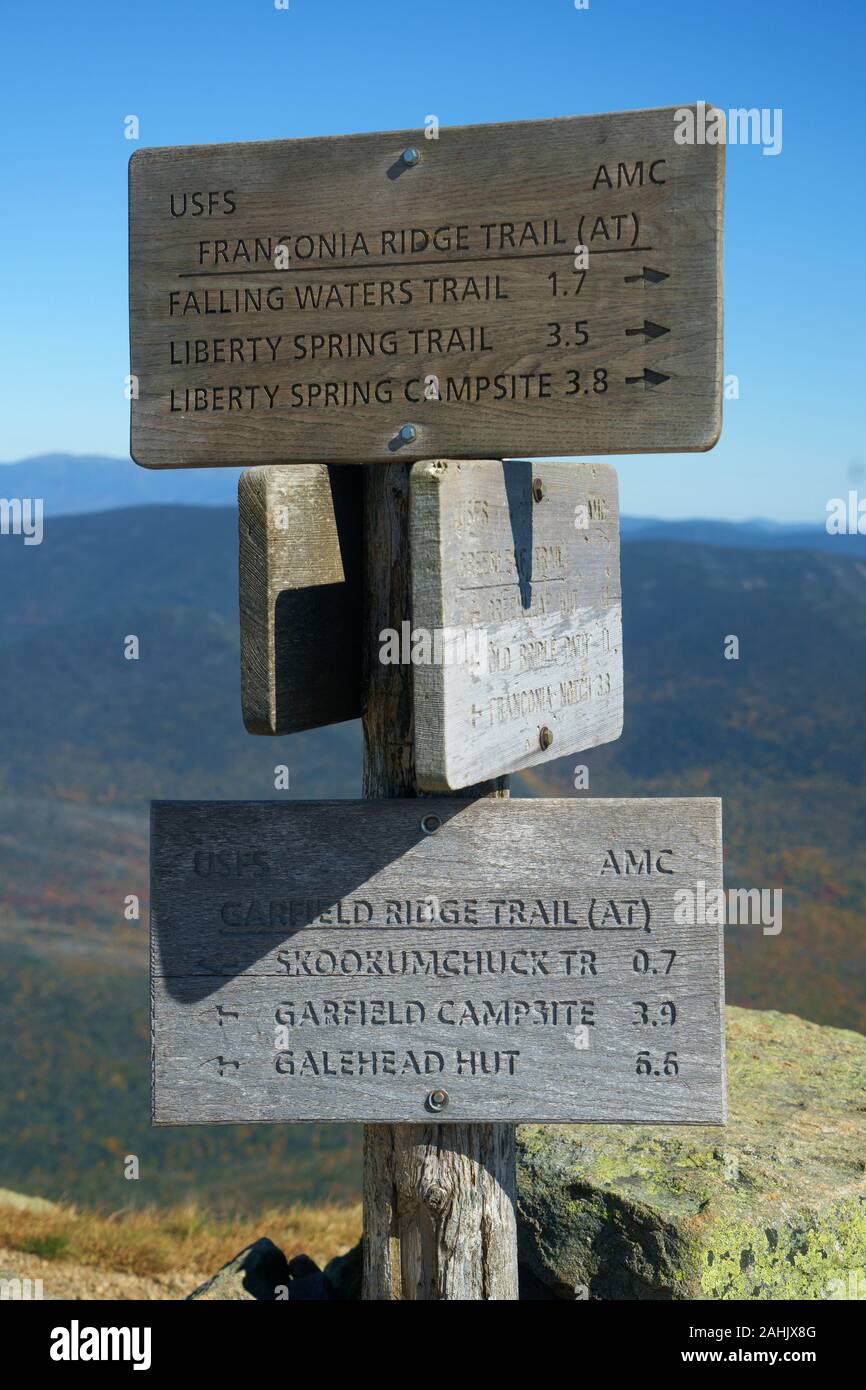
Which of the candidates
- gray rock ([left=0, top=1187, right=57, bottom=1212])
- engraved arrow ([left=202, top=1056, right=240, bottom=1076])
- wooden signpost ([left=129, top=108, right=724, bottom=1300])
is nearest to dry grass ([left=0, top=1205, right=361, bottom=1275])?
gray rock ([left=0, top=1187, right=57, bottom=1212])

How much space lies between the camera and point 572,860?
3.04 m

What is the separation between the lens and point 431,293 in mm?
2852

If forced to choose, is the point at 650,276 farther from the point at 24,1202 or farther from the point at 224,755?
the point at 224,755

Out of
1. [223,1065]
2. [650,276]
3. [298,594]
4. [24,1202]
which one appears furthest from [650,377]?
[24,1202]

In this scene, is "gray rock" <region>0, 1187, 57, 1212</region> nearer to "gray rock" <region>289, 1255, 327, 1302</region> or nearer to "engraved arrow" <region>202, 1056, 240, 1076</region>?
"gray rock" <region>289, 1255, 327, 1302</region>

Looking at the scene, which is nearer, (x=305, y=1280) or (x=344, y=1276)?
(x=305, y=1280)

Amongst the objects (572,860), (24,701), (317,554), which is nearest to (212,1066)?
(572,860)

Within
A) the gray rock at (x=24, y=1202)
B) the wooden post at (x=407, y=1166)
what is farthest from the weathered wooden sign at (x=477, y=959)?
the gray rock at (x=24, y=1202)

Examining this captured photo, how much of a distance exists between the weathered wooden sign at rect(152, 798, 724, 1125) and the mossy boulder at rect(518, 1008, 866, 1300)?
1196 mm

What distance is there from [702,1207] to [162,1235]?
296cm

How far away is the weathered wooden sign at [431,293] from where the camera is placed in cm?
274

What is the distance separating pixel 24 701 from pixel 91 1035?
17.6 m

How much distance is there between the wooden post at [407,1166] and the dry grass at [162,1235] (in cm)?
256

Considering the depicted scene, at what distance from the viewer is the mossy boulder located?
13.0ft
